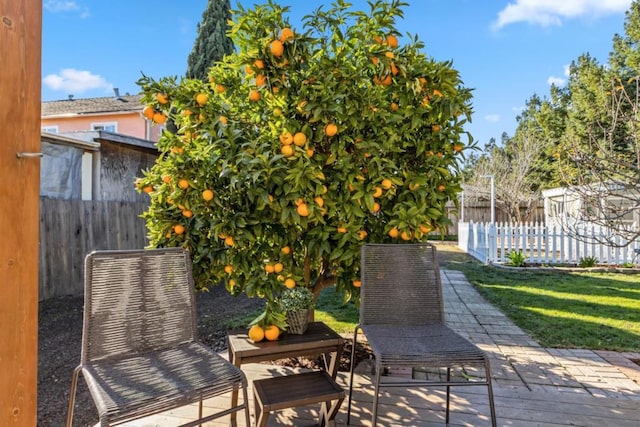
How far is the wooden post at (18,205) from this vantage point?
1146mm

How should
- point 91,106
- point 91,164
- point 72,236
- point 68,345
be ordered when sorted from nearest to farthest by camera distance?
point 68,345 < point 72,236 < point 91,164 < point 91,106

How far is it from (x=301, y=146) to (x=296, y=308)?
95 cm

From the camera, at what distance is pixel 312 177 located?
80.4 inches

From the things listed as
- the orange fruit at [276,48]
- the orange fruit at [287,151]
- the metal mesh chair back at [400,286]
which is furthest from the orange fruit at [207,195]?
the metal mesh chair back at [400,286]

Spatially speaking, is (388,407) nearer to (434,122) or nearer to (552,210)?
(434,122)

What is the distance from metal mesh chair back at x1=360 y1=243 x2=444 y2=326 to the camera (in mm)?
2365

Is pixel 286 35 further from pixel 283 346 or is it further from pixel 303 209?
pixel 283 346

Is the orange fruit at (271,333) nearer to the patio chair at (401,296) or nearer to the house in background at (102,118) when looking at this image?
the patio chair at (401,296)

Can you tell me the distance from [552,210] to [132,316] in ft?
51.2

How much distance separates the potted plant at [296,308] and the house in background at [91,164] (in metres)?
5.19

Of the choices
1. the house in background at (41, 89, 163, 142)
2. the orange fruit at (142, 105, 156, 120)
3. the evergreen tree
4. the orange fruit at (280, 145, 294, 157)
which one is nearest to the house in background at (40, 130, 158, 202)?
the evergreen tree

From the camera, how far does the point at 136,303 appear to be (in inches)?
74.8

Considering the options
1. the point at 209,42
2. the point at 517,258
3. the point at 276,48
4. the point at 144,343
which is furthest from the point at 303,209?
the point at 209,42

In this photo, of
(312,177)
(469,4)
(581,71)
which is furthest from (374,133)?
(581,71)
